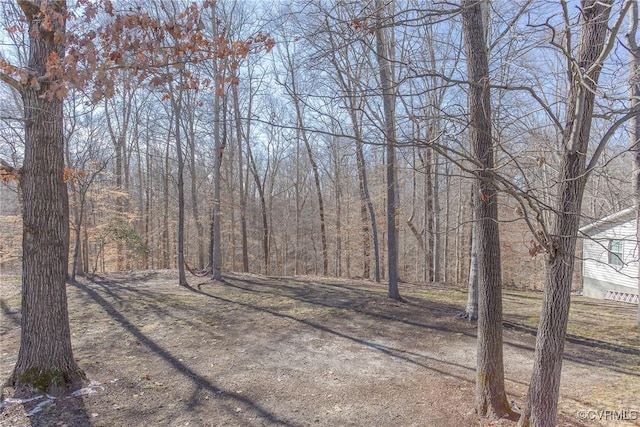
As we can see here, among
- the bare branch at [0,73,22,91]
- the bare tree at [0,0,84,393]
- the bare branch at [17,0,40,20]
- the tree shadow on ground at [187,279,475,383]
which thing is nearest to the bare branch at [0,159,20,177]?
the bare tree at [0,0,84,393]

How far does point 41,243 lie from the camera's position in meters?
3.47

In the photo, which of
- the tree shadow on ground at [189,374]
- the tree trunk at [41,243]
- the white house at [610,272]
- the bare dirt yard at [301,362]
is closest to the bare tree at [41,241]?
the tree trunk at [41,243]

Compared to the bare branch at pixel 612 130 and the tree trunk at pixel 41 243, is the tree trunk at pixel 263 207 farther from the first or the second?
the bare branch at pixel 612 130

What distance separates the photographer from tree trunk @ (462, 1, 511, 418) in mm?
3135

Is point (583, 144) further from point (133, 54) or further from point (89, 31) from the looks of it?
point (89, 31)

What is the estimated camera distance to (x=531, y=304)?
8.23 metres

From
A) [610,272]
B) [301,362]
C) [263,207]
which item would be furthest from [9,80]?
[610,272]

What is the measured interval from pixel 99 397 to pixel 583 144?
450cm

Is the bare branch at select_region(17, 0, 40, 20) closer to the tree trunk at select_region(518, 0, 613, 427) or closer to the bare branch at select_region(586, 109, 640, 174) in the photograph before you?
the tree trunk at select_region(518, 0, 613, 427)

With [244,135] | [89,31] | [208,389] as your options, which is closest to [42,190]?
[89,31]

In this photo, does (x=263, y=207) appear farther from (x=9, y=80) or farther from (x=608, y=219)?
(x=9, y=80)

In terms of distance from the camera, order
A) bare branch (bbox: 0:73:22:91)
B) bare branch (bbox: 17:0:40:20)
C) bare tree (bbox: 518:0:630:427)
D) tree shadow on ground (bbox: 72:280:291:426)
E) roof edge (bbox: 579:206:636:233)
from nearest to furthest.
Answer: bare tree (bbox: 518:0:630:427) → roof edge (bbox: 579:206:636:233) → bare branch (bbox: 0:73:22:91) → bare branch (bbox: 17:0:40:20) → tree shadow on ground (bbox: 72:280:291:426)

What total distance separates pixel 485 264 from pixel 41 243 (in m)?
4.03

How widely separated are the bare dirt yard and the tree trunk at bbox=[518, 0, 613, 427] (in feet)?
2.08
